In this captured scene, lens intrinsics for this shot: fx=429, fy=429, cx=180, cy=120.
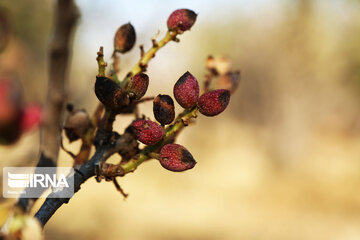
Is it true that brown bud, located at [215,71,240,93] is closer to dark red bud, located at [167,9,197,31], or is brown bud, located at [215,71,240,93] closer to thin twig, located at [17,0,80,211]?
dark red bud, located at [167,9,197,31]

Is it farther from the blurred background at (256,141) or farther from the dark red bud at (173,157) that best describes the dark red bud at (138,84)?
the blurred background at (256,141)

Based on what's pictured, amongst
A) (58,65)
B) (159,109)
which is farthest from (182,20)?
(58,65)

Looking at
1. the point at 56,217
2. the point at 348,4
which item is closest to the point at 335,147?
the point at 348,4

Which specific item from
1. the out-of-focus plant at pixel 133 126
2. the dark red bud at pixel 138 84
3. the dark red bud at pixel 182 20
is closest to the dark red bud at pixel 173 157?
the out-of-focus plant at pixel 133 126

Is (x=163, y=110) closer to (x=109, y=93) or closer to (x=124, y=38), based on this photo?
(x=109, y=93)

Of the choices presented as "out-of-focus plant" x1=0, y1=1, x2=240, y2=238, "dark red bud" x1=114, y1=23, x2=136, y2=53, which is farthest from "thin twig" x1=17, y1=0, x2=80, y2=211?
"dark red bud" x1=114, y1=23, x2=136, y2=53

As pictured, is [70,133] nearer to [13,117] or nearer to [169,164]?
[169,164]
